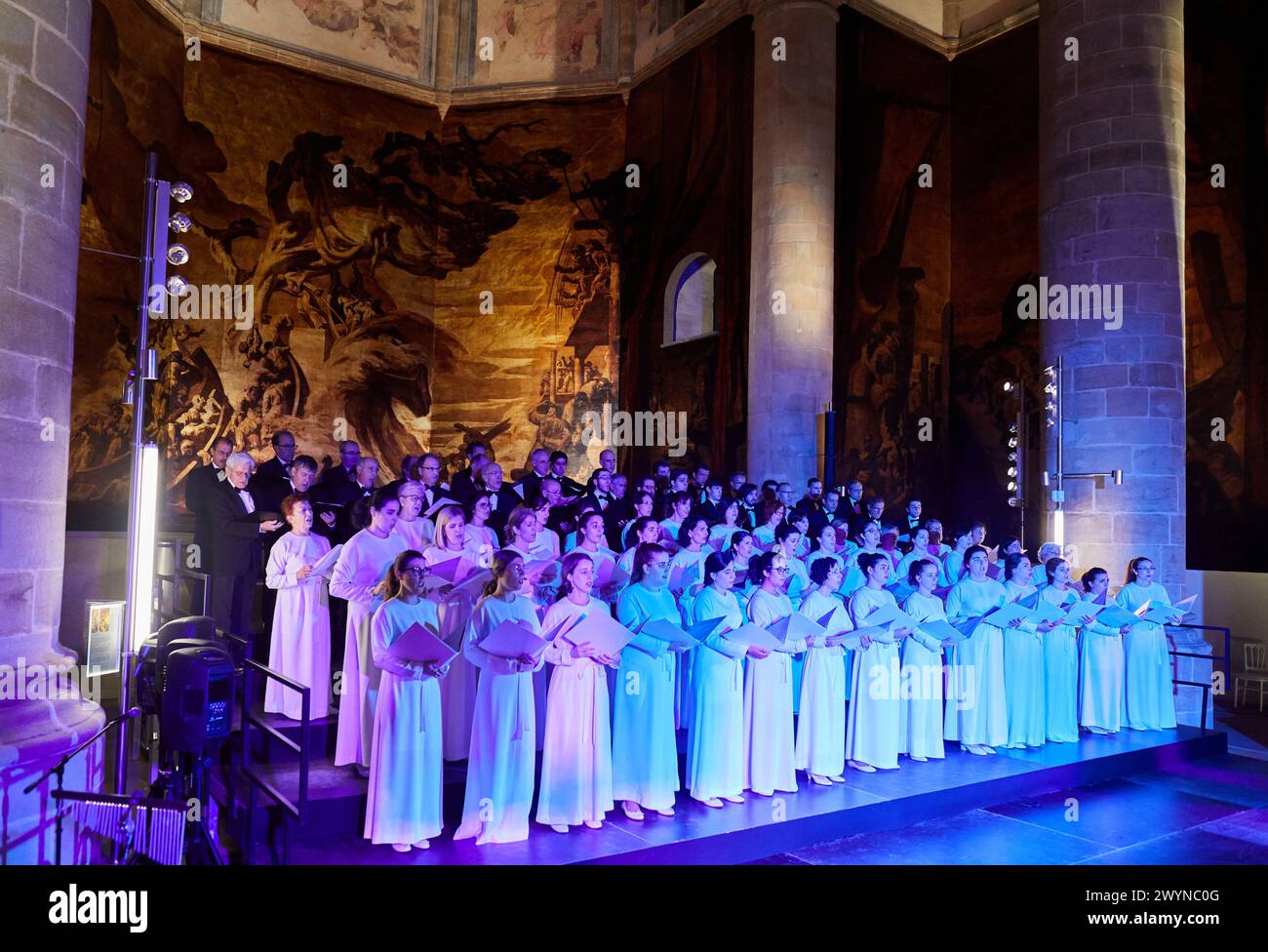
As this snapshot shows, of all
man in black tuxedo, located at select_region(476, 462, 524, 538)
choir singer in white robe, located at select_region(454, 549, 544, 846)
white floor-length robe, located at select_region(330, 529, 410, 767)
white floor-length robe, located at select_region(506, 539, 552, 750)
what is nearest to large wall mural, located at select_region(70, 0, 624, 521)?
man in black tuxedo, located at select_region(476, 462, 524, 538)

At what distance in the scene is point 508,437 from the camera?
661 inches

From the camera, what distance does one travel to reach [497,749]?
17.2 ft

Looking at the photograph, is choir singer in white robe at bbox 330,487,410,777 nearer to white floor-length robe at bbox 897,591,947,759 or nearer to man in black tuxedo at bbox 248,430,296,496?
man in black tuxedo at bbox 248,430,296,496

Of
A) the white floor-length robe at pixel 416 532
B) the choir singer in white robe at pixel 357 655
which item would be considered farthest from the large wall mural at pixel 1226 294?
the choir singer in white robe at pixel 357 655

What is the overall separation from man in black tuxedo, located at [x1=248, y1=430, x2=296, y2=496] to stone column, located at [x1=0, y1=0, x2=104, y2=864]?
3.59 m

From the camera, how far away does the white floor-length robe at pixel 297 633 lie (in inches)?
260

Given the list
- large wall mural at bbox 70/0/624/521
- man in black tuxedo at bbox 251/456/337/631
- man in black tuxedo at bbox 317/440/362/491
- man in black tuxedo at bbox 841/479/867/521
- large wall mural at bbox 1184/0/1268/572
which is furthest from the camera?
large wall mural at bbox 70/0/624/521

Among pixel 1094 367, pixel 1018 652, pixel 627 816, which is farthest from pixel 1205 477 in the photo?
pixel 627 816

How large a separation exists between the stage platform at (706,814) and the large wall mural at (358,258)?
8.71 metres

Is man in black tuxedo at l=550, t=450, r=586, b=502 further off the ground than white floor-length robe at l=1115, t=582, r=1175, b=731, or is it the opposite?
man in black tuxedo at l=550, t=450, r=586, b=502

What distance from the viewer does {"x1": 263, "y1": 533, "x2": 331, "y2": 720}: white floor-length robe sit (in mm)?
6605

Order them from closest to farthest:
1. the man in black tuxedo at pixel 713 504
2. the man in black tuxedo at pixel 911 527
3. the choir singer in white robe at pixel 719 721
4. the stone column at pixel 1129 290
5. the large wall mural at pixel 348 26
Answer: the choir singer in white robe at pixel 719 721, the man in black tuxedo at pixel 713 504, the stone column at pixel 1129 290, the man in black tuxedo at pixel 911 527, the large wall mural at pixel 348 26

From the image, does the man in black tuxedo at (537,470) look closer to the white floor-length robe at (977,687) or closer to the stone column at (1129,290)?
the white floor-length robe at (977,687)

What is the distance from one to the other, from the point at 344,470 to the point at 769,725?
4.37m
